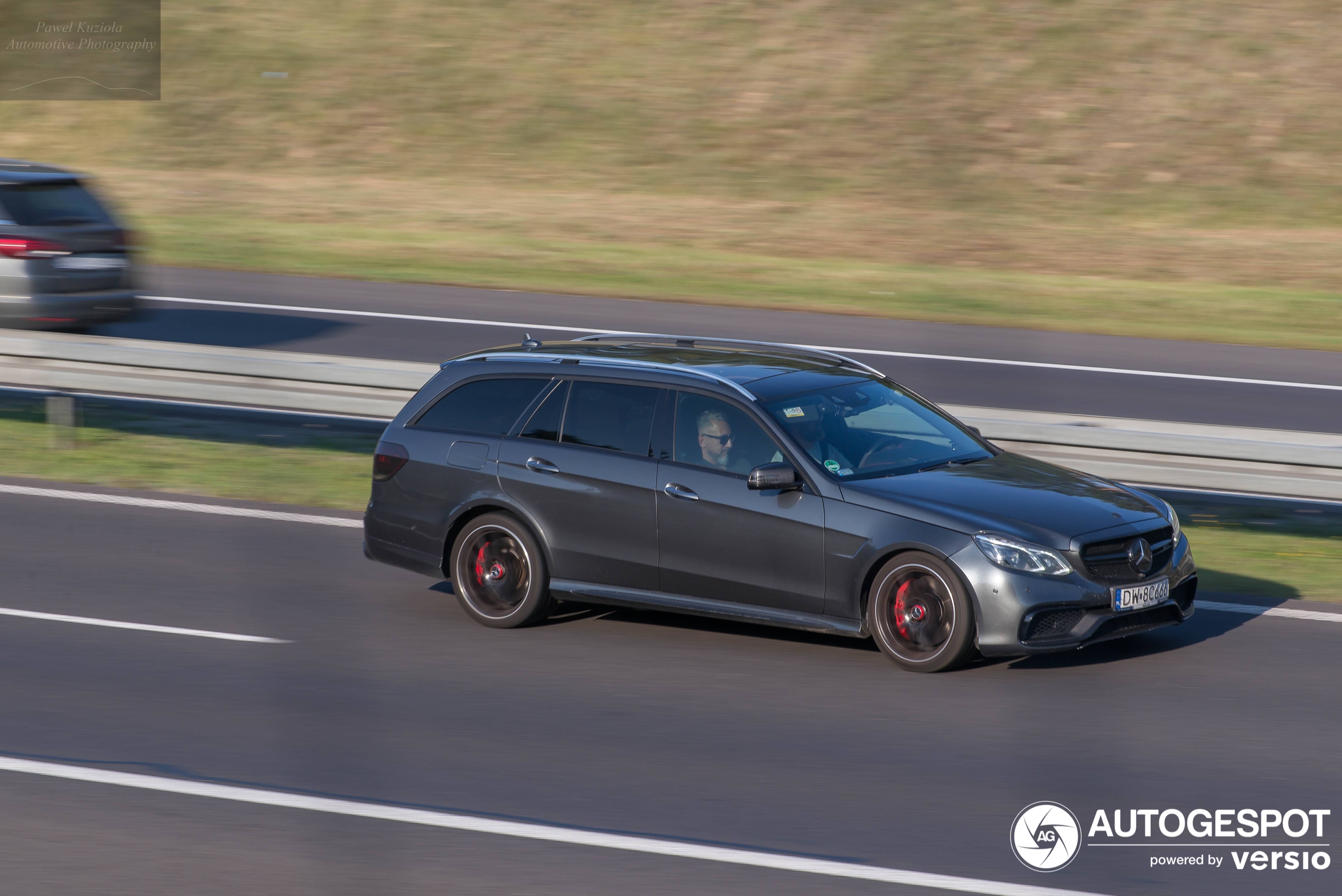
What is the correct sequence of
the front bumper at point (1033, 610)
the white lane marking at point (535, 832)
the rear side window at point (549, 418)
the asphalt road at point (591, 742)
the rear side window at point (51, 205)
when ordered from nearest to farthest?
the white lane marking at point (535, 832) < the asphalt road at point (591, 742) < the front bumper at point (1033, 610) < the rear side window at point (549, 418) < the rear side window at point (51, 205)

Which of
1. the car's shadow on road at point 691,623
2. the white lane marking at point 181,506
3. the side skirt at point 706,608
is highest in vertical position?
the side skirt at point 706,608

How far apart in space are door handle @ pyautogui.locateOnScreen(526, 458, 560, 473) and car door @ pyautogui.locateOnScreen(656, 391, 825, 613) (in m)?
0.63

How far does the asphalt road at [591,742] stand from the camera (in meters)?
5.98

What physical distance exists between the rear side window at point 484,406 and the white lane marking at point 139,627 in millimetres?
1585

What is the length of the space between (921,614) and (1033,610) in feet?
1.90

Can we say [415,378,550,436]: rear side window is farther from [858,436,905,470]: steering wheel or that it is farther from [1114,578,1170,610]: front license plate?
[1114,578,1170,610]: front license plate

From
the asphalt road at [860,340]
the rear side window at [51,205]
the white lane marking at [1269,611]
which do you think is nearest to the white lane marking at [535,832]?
the white lane marking at [1269,611]

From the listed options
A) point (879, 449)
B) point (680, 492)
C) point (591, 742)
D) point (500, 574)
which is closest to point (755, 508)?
point (680, 492)

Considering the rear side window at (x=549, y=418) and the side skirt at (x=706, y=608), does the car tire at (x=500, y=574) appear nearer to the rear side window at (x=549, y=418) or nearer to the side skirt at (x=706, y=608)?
the side skirt at (x=706, y=608)

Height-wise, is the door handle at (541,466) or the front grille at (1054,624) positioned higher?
the door handle at (541,466)

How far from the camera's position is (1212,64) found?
32438mm

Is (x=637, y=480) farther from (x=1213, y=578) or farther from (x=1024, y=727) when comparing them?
(x=1213, y=578)

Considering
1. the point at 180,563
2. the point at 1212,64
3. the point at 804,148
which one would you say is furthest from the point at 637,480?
the point at 1212,64

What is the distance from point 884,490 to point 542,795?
2.62m
